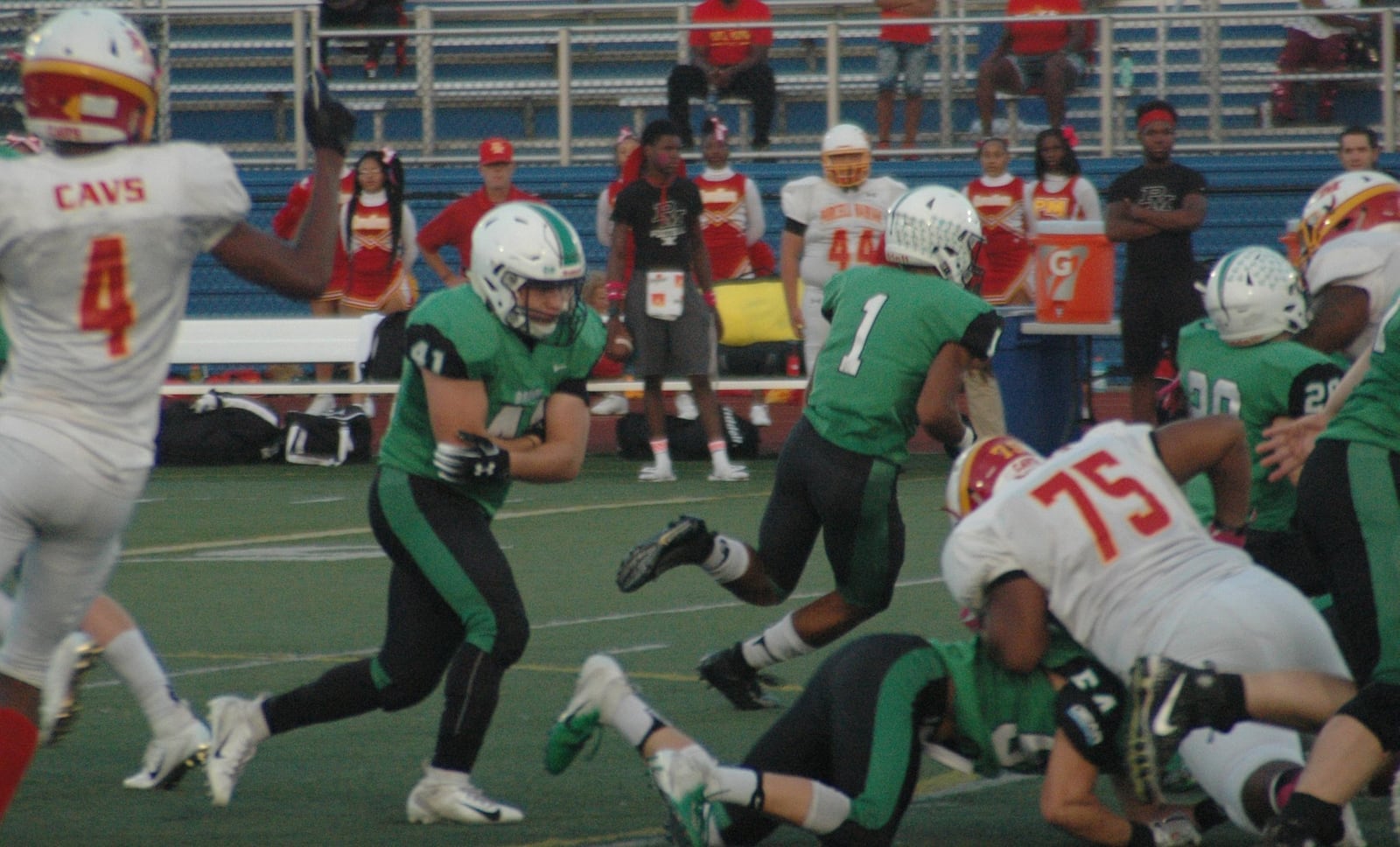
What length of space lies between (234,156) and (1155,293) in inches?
359

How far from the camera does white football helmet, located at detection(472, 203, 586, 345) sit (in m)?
5.26

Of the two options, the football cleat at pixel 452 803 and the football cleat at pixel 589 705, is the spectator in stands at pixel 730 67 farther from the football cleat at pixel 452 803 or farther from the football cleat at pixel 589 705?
the football cleat at pixel 589 705

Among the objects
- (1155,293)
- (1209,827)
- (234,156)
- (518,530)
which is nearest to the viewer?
(1209,827)

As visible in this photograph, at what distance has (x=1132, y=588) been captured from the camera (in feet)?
14.7

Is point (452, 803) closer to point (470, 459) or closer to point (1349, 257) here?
point (470, 459)

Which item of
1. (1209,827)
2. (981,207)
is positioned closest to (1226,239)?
(981,207)

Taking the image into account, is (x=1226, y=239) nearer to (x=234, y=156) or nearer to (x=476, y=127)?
(x=476, y=127)

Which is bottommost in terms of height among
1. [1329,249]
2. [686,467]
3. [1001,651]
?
[686,467]

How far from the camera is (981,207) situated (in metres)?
13.5

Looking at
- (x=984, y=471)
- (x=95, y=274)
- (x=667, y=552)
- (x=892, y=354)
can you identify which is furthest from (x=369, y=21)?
(x=95, y=274)

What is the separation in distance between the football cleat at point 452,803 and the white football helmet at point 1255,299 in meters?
2.55

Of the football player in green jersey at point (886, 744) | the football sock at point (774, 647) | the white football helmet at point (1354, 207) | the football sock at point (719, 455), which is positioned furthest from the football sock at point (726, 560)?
the football sock at point (719, 455)

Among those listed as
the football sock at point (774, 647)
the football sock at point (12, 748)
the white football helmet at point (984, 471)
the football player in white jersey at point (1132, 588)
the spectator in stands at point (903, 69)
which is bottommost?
the football sock at point (774, 647)

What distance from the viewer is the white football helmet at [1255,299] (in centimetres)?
589
